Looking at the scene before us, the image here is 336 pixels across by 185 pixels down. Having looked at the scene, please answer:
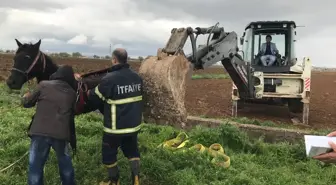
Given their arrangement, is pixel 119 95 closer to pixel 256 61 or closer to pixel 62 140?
pixel 62 140

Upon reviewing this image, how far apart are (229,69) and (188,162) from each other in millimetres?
3473

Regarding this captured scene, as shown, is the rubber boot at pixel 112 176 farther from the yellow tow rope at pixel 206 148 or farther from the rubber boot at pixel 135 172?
the yellow tow rope at pixel 206 148

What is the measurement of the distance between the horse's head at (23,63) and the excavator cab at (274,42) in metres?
9.06

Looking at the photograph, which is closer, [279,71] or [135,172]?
[135,172]

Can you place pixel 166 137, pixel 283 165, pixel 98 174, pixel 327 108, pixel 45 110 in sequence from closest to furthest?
1. pixel 45 110
2. pixel 98 174
3. pixel 283 165
4. pixel 166 137
5. pixel 327 108

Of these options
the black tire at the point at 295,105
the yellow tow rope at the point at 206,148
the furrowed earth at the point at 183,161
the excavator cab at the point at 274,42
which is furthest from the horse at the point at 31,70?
the black tire at the point at 295,105

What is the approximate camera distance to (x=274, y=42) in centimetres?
1400

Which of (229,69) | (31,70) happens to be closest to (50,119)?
(31,70)

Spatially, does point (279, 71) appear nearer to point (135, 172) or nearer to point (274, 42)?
point (274, 42)

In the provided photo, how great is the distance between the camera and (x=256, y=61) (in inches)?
548

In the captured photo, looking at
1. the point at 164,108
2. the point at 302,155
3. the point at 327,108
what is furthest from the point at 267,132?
the point at 327,108

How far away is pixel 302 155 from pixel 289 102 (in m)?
6.68

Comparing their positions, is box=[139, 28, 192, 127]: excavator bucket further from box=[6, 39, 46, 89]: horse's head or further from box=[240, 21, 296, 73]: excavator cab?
box=[240, 21, 296, 73]: excavator cab

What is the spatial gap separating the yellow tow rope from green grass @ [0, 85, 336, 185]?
0.49 feet
